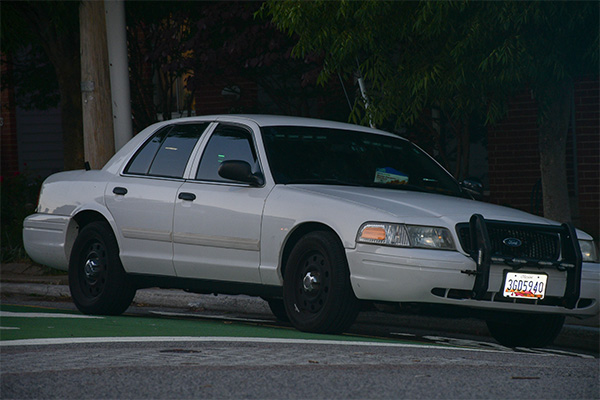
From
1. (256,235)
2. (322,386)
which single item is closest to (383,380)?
(322,386)

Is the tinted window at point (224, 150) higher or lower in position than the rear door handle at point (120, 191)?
higher

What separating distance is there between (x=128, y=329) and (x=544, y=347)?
10.6 ft

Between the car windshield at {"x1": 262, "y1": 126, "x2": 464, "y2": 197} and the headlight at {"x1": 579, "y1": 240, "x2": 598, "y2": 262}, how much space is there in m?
1.31

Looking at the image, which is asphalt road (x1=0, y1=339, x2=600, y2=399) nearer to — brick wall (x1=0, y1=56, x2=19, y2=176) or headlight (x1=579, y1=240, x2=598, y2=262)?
headlight (x1=579, y1=240, x2=598, y2=262)

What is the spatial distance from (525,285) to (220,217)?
95.2 inches

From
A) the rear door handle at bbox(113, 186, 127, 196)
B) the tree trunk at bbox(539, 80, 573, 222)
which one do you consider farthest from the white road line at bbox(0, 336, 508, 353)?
the tree trunk at bbox(539, 80, 573, 222)

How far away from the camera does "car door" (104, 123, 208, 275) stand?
902 cm

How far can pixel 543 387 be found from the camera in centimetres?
571

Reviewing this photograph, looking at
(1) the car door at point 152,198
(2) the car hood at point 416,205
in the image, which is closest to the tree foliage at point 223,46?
(1) the car door at point 152,198

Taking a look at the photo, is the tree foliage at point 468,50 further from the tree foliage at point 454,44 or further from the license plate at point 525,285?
the license plate at point 525,285

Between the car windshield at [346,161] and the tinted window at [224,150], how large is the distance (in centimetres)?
18

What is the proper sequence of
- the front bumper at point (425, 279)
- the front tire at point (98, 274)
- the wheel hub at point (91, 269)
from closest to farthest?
the front bumper at point (425, 279) → the front tire at point (98, 274) → the wheel hub at point (91, 269)

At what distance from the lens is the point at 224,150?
8969 mm

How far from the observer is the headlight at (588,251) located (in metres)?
8.00
